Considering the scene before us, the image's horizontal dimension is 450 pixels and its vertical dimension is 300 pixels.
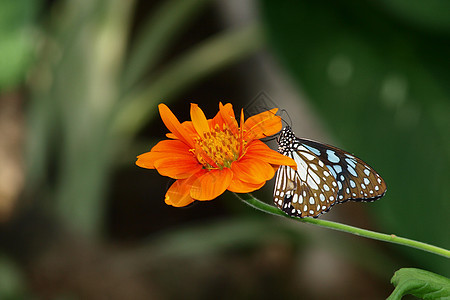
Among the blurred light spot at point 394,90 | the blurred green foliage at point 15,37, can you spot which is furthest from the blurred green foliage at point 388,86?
the blurred green foliage at point 15,37

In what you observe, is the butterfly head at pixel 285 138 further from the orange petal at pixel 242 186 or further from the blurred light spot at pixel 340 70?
the blurred light spot at pixel 340 70

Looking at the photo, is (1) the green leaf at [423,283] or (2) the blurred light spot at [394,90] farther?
(2) the blurred light spot at [394,90]

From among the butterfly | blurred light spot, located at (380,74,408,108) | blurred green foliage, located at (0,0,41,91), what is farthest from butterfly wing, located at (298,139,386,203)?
blurred green foliage, located at (0,0,41,91)

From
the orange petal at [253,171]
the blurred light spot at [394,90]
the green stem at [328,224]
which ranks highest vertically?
the blurred light spot at [394,90]

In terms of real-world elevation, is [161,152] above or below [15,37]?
below

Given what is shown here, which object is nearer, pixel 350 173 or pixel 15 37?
pixel 350 173

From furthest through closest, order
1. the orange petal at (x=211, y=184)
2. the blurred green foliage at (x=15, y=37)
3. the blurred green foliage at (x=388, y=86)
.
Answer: the blurred green foliage at (x=15, y=37) → the blurred green foliage at (x=388, y=86) → the orange petal at (x=211, y=184)

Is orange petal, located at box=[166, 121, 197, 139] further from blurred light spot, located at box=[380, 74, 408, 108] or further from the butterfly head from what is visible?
blurred light spot, located at box=[380, 74, 408, 108]

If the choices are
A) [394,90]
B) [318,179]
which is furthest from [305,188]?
[394,90]

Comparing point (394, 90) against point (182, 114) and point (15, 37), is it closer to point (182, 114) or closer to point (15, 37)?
point (182, 114)
